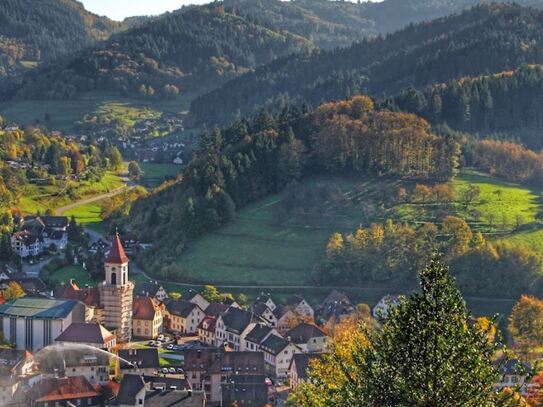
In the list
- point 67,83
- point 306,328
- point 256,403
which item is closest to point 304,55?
point 67,83

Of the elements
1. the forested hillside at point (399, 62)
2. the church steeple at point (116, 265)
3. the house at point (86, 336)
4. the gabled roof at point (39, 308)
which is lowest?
the house at point (86, 336)

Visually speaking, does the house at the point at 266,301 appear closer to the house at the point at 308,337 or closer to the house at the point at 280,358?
the house at the point at 308,337

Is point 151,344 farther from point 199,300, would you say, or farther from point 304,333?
point 304,333

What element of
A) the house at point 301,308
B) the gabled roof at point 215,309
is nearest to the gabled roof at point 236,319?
the gabled roof at point 215,309

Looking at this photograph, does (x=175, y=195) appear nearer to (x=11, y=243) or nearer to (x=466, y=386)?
(x=11, y=243)

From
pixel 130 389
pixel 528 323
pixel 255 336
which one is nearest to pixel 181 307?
pixel 255 336
